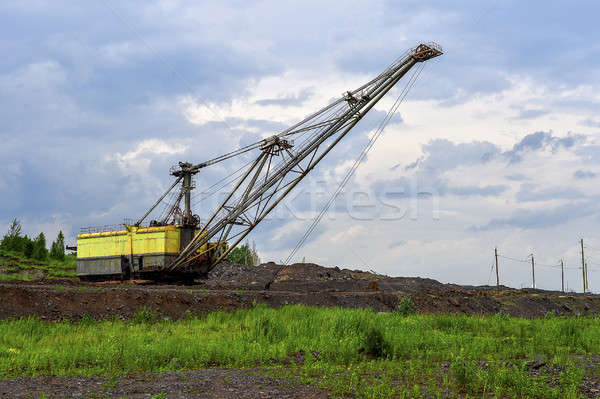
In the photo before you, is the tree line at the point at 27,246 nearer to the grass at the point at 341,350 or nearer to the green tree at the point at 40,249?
the green tree at the point at 40,249

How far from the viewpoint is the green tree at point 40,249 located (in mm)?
52062

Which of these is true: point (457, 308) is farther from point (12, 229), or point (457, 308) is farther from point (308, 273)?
point (12, 229)

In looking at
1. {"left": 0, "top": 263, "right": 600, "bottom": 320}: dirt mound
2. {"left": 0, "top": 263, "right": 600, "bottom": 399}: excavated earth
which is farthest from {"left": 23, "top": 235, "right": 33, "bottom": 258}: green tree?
{"left": 0, "top": 263, "right": 600, "bottom": 320}: dirt mound

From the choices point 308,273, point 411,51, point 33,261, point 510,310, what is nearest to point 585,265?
point 308,273

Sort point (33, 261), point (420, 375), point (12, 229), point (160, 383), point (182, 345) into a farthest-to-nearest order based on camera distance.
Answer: point (12, 229), point (33, 261), point (182, 345), point (420, 375), point (160, 383)

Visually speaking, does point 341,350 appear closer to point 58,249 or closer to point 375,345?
point 375,345

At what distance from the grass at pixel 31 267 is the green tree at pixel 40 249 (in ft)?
2.71

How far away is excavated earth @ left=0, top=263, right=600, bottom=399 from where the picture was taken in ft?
30.0

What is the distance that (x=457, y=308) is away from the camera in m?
26.7

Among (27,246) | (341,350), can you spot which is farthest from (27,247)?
(341,350)

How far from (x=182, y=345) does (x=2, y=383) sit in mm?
4326

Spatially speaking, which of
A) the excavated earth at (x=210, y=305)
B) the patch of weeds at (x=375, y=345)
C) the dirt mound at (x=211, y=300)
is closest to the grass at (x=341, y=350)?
the patch of weeds at (x=375, y=345)

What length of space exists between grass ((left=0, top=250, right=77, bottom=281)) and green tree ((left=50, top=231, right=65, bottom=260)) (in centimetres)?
221

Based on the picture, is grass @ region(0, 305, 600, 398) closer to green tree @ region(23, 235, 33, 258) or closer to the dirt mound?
the dirt mound
